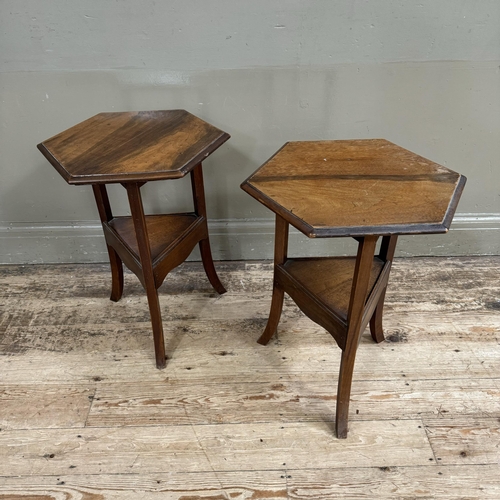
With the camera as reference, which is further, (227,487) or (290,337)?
(290,337)

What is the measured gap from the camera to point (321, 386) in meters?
1.58

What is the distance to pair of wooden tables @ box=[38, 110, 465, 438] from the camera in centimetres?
108

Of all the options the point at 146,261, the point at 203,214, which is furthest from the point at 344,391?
the point at 203,214

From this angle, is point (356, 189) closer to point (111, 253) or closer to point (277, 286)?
point (277, 286)

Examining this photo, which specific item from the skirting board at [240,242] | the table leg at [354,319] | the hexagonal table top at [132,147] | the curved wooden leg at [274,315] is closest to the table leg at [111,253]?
the hexagonal table top at [132,147]

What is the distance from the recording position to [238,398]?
1.54 metres

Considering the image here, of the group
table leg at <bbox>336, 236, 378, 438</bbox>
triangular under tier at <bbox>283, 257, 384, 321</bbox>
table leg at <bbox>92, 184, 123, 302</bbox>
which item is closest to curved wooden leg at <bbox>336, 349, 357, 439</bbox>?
table leg at <bbox>336, 236, 378, 438</bbox>

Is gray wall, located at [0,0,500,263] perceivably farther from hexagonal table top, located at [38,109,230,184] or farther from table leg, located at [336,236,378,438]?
table leg, located at [336,236,378,438]

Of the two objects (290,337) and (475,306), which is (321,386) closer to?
(290,337)

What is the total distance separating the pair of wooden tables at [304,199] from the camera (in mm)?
1084

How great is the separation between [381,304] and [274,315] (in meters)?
0.41

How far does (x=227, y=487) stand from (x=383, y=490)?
0.46 metres

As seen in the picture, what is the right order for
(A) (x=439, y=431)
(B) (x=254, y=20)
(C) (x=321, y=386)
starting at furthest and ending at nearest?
(B) (x=254, y=20)
(C) (x=321, y=386)
(A) (x=439, y=431)

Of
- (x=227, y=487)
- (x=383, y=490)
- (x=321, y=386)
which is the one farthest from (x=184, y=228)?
(x=383, y=490)
